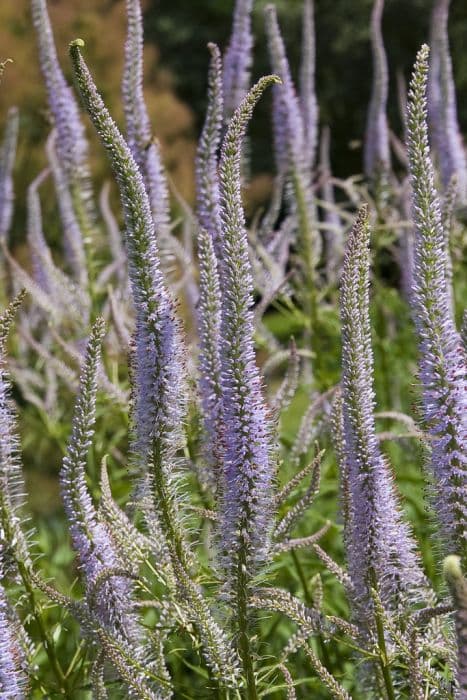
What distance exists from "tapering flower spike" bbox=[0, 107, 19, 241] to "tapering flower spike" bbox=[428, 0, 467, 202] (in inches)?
100

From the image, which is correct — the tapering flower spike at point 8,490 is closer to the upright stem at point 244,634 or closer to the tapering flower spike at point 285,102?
the upright stem at point 244,634

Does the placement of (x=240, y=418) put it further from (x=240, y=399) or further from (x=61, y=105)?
(x=61, y=105)

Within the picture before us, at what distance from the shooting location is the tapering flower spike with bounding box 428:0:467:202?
18.1 feet

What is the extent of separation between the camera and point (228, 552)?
2547mm

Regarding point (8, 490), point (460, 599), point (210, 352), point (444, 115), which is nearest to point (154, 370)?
point (210, 352)

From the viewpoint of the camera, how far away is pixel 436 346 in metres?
2.31

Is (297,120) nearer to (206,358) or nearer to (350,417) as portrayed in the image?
(206,358)

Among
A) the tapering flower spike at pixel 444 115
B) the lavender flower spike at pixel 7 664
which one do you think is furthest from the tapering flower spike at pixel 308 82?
the lavender flower spike at pixel 7 664

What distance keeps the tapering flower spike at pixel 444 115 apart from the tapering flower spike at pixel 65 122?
7.00ft

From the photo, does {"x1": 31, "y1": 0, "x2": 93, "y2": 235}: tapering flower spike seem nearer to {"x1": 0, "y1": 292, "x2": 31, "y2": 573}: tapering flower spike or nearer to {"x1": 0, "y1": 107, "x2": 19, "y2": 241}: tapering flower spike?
{"x1": 0, "y1": 107, "x2": 19, "y2": 241}: tapering flower spike

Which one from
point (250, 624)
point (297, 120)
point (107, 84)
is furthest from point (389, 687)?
point (107, 84)

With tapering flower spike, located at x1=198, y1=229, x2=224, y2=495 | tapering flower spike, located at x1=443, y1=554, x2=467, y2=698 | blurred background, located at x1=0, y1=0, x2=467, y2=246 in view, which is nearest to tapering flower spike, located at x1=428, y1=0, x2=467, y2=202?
tapering flower spike, located at x1=198, y1=229, x2=224, y2=495

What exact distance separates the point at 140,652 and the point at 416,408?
1.10m

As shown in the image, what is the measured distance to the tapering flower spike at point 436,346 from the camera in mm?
2242
